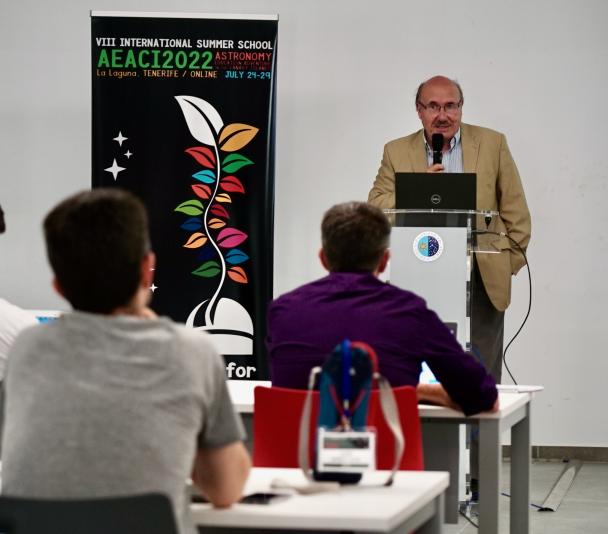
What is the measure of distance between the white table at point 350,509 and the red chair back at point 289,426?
0.52 metres

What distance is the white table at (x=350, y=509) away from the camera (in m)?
1.82

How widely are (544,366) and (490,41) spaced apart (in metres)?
2.11

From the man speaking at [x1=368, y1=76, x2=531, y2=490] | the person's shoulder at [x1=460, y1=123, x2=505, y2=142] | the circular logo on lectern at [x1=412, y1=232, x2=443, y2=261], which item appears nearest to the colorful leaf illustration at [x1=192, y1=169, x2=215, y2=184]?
the man speaking at [x1=368, y1=76, x2=531, y2=490]

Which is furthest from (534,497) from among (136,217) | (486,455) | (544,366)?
(136,217)

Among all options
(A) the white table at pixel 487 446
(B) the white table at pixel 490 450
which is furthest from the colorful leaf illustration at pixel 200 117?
(B) the white table at pixel 490 450

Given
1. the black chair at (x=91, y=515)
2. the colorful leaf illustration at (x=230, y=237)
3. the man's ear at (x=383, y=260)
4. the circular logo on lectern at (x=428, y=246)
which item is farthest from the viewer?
the colorful leaf illustration at (x=230, y=237)

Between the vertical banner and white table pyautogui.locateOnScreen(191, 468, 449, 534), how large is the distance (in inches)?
161

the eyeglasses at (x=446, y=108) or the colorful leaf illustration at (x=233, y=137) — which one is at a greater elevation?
the eyeglasses at (x=446, y=108)

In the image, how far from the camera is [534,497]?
223 inches

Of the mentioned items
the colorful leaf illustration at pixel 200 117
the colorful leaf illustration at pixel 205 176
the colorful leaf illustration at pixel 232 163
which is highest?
the colorful leaf illustration at pixel 200 117

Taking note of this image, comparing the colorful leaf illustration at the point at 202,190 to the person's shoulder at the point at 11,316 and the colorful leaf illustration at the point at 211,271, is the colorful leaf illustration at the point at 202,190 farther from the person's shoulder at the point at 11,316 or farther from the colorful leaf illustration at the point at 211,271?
the person's shoulder at the point at 11,316

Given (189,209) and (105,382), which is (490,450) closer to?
(105,382)

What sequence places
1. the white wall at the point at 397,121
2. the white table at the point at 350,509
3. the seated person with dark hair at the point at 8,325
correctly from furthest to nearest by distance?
the white wall at the point at 397,121
the seated person with dark hair at the point at 8,325
the white table at the point at 350,509

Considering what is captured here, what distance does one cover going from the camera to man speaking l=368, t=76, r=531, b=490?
17.7 feet
